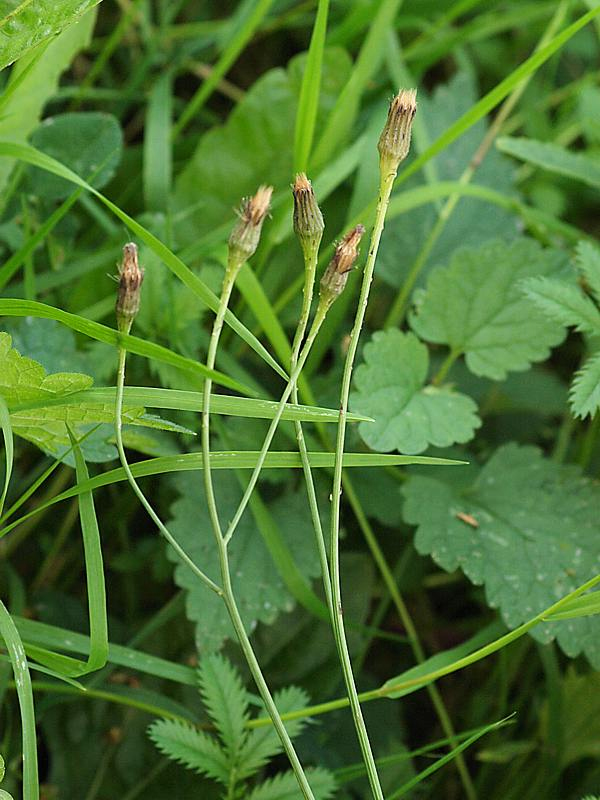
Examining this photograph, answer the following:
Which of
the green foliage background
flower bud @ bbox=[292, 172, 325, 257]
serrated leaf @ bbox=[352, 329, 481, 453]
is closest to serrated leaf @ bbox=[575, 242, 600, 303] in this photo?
the green foliage background

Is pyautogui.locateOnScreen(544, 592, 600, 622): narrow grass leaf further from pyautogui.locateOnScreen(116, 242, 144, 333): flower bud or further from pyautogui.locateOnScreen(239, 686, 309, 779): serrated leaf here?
pyautogui.locateOnScreen(116, 242, 144, 333): flower bud

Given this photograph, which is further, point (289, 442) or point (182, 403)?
point (289, 442)

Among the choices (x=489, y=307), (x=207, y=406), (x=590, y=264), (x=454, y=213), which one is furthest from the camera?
(x=454, y=213)

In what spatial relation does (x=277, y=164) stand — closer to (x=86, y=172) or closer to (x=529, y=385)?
(x=86, y=172)

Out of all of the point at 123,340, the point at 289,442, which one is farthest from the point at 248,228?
the point at 289,442

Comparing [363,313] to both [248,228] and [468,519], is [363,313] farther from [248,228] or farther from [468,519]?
[468,519]

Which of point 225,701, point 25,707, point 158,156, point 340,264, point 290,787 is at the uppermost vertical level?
point 158,156

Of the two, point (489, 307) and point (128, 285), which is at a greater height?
point (128, 285)
